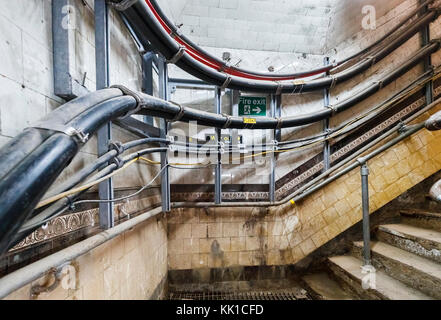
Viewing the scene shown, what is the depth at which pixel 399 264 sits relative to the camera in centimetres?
162

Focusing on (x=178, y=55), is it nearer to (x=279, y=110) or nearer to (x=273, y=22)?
(x=279, y=110)

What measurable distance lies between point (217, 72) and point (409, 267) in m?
2.48

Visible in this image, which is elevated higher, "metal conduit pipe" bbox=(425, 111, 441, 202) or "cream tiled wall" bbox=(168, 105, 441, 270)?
"metal conduit pipe" bbox=(425, 111, 441, 202)

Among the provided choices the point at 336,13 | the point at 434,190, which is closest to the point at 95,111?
the point at 434,190

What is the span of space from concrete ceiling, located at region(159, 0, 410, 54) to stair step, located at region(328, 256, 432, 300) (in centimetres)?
286

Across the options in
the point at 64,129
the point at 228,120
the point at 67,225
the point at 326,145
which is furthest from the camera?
the point at 326,145

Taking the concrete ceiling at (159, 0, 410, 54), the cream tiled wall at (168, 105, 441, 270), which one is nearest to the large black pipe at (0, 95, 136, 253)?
the cream tiled wall at (168, 105, 441, 270)

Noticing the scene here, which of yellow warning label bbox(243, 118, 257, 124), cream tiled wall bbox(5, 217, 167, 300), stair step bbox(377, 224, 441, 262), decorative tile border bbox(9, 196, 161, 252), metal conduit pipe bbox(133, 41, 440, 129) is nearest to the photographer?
decorative tile border bbox(9, 196, 161, 252)

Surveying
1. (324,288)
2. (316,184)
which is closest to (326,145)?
(316,184)

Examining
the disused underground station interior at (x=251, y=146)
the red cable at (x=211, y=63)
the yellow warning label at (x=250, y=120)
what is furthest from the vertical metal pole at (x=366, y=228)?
the red cable at (x=211, y=63)

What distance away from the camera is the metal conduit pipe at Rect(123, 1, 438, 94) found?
1338mm

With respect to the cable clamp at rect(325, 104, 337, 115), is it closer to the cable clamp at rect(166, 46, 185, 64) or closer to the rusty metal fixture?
the rusty metal fixture
